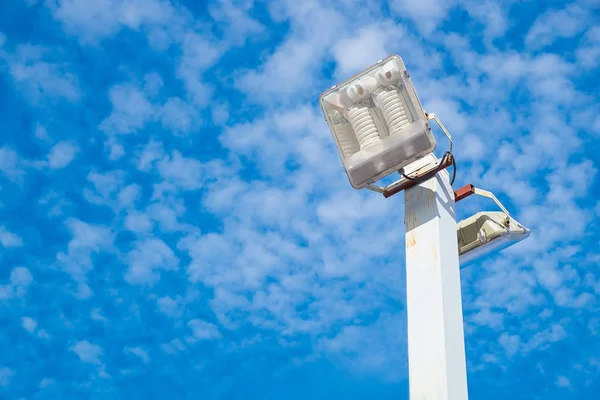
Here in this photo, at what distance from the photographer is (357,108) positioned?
3451mm

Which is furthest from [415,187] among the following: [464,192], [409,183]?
[464,192]

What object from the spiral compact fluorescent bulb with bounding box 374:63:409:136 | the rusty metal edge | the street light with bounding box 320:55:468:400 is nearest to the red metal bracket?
the street light with bounding box 320:55:468:400

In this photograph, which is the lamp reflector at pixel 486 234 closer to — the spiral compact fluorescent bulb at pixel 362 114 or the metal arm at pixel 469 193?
the metal arm at pixel 469 193

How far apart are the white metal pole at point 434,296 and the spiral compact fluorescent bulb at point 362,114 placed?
35 cm

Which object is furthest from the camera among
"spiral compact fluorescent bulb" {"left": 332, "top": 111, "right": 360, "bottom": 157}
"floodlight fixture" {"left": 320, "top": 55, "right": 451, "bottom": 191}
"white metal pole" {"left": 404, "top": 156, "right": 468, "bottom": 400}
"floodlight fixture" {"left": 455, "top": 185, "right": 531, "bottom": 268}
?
"floodlight fixture" {"left": 455, "top": 185, "right": 531, "bottom": 268}

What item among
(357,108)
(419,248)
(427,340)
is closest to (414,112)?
(357,108)

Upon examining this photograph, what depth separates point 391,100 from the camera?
3.34 metres

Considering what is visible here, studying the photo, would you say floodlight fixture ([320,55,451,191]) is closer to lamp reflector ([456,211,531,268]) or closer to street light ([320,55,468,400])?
street light ([320,55,468,400])

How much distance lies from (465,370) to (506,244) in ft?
3.72

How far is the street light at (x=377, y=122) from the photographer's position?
3240mm

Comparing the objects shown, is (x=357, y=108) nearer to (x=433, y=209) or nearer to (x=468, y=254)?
(x=433, y=209)

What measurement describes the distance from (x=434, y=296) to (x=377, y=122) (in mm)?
1000

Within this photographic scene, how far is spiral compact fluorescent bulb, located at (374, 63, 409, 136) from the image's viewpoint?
10.8 ft

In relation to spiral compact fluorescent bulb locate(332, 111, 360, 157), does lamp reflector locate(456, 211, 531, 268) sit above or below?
below
